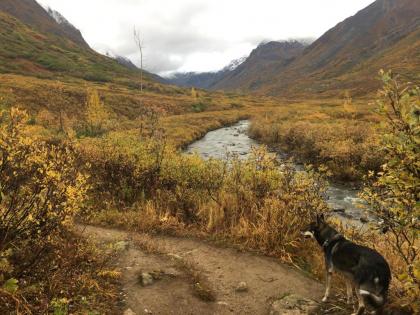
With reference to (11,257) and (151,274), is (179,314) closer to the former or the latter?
(151,274)

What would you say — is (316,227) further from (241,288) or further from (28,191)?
(28,191)

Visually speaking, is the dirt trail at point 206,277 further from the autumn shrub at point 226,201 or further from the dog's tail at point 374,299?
the dog's tail at point 374,299

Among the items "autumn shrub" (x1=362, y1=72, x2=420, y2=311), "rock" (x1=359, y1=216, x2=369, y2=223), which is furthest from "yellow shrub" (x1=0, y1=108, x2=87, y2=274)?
"rock" (x1=359, y1=216, x2=369, y2=223)

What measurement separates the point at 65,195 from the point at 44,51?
15903 cm

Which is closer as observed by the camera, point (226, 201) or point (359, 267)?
point (359, 267)

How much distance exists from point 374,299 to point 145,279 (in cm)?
473

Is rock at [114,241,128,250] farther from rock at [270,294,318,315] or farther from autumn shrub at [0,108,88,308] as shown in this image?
rock at [270,294,318,315]

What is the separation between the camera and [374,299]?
600 centimetres

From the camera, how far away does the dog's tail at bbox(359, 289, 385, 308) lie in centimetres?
598

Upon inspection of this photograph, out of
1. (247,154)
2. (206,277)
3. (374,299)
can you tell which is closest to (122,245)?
(206,277)

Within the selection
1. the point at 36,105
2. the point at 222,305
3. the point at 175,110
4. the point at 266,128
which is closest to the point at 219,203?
the point at 222,305

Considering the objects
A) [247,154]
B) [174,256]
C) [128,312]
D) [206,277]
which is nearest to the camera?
[128,312]

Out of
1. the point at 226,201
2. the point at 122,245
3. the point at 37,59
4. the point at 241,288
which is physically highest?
the point at 37,59

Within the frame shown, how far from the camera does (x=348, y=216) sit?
18.2 metres
